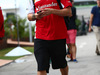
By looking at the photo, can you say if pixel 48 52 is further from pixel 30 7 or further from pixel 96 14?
pixel 96 14

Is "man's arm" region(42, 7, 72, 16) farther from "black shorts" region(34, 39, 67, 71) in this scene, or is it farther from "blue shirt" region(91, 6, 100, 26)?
"blue shirt" region(91, 6, 100, 26)

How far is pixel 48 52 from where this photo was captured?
12.6 feet

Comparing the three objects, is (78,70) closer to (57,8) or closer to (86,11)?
(57,8)

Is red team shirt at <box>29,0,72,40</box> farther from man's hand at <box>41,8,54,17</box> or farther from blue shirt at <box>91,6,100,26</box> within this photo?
blue shirt at <box>91,6,100,26</box>

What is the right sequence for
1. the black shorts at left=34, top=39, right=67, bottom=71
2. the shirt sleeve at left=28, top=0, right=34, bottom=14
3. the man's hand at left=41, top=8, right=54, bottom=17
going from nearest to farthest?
the man's hand at left=41, top=8, right=54, bottom=17 < the black shorts at left=34, top=39, right=67, bottom=71 < the shirt sleeve at left=28, top=0, right=34, bottom=14

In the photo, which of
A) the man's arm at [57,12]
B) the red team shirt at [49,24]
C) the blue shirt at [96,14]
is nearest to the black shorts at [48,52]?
the red team shirt at [49,24]

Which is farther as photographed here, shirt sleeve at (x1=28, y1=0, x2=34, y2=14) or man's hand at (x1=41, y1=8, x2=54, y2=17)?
shirt sleeve at (x1=28, y1=0, x2=34, y2=14)

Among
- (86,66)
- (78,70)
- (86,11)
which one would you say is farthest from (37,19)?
(86,11)

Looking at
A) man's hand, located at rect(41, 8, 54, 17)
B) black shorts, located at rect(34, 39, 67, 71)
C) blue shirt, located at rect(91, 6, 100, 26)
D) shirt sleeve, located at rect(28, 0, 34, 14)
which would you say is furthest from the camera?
blue shirt, located at rect(91, 6, 100, 26)

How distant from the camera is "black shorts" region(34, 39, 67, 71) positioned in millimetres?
3734

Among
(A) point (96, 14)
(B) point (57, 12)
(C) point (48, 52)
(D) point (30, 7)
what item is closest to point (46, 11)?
(B) point (57, 12)

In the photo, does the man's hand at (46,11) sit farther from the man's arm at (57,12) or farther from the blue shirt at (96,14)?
the blue shirt at (96,14)

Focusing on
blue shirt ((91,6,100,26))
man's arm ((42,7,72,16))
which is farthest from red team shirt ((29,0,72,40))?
blue shirt ((91,6,100,26))

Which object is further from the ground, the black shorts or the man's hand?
the man's hand
